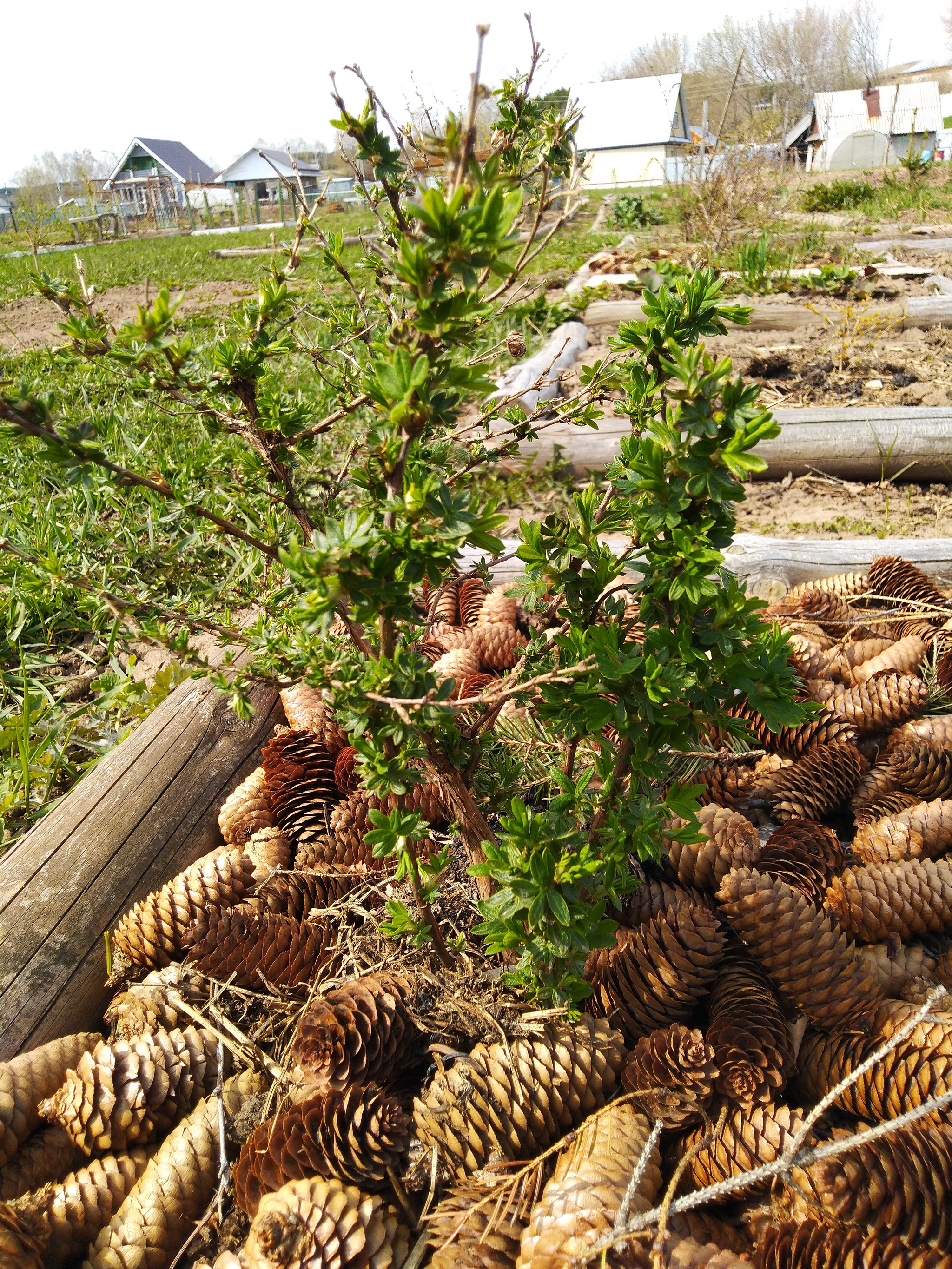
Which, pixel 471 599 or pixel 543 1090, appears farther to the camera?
pixel 471 599

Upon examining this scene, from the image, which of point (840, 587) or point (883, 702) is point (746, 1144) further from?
point (840, 587)

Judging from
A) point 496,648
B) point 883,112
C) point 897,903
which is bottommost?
point 897,903

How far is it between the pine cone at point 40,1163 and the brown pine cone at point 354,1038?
0.37 meters

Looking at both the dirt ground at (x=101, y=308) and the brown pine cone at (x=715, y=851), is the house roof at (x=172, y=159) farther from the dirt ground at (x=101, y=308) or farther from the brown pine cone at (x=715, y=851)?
the brown pine cone at (x=715, y=851)

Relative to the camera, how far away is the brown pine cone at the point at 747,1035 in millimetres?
1281

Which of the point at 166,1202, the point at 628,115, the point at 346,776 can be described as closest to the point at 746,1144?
the point at 166,1202

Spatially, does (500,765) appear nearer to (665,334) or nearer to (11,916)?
(665,334)

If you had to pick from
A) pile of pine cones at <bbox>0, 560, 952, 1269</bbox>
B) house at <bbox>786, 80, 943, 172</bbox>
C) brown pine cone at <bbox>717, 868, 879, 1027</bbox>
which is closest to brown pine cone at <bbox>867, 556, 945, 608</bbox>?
pile of pine cones at <bbox>0, 560, 952, 1269</bbox>

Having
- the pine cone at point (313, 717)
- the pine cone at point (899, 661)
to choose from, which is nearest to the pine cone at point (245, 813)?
the pine cone at point (313, 717)

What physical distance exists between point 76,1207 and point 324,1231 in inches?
16.9

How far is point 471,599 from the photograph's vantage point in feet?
9.30

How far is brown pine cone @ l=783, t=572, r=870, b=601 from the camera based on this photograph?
2635 millimetres

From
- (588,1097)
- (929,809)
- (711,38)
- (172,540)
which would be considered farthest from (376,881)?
(711,38)

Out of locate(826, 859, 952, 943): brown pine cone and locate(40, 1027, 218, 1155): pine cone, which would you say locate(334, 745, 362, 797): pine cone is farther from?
locate(826, 859, 952, 943): brown pine cone
